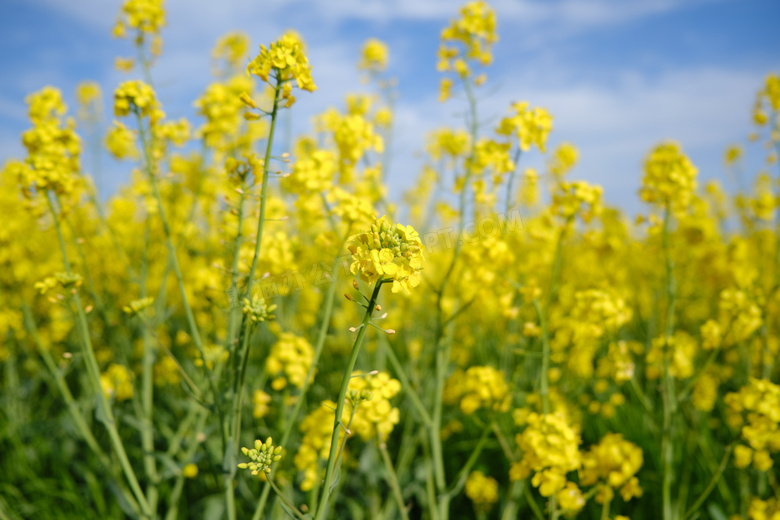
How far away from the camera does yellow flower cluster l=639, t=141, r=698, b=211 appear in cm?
274

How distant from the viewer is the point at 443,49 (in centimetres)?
299

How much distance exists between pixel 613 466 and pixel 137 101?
307 centimetres

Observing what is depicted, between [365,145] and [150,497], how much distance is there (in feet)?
7.65

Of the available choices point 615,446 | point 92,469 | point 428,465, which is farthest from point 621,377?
point 92,469

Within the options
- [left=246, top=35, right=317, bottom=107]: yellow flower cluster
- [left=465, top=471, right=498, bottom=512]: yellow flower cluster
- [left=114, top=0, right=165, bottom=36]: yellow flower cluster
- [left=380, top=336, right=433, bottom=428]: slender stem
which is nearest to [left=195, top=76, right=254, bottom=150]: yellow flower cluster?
[left=114, top=0, right=165, bottom=36]: yellow flower cluster

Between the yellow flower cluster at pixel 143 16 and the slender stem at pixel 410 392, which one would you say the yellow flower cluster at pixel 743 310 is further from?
the yellow flower cluster at pixel 143 16

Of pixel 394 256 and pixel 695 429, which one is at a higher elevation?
pixel 394 256

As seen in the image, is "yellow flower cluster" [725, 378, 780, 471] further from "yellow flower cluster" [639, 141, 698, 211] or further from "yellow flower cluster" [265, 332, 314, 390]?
"yellow flower cluster" [265, 332, 314, 390]

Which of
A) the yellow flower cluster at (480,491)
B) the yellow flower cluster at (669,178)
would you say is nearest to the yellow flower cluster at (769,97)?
the yellow flower cluster at (669,178)

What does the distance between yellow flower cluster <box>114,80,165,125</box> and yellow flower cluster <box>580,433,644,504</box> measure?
2.86m

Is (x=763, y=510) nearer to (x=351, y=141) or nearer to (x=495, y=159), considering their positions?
(x=495, y=159)

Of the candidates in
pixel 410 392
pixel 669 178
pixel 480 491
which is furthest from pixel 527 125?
pixel 480 491

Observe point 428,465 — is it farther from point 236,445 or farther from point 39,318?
point 39,318

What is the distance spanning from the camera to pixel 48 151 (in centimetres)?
247
